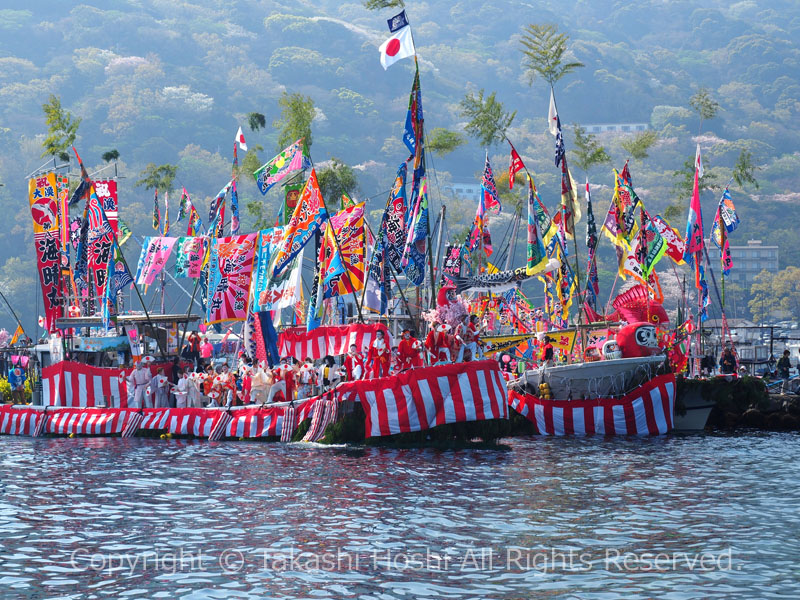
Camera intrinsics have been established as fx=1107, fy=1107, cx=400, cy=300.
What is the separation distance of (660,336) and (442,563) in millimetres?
23301

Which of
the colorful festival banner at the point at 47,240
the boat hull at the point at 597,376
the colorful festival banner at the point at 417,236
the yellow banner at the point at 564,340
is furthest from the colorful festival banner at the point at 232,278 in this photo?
the yellow banner at the point at 564,340

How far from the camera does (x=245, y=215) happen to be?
167m

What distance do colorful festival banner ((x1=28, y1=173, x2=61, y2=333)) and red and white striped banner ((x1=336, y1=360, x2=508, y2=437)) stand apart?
14987mm

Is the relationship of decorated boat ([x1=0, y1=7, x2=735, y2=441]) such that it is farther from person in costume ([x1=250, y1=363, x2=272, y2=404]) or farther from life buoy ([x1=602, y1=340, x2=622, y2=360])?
person in costume ([x1=250, y1=363, x2=272, y2=404])

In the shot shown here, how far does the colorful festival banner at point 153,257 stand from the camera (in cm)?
5169

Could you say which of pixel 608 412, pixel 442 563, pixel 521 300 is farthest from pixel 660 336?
pixel 442 563

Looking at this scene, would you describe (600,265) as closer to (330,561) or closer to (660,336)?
(660,336)

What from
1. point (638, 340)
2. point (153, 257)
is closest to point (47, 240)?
point (153, 257)

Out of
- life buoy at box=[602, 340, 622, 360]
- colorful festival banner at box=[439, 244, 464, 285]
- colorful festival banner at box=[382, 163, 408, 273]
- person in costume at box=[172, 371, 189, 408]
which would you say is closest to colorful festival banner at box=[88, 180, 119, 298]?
person in costume at box=[172, 371, 189, 408]

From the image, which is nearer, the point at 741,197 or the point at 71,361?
the point at 71,361

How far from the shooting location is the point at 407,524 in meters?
23.3

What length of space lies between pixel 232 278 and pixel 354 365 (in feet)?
24.0

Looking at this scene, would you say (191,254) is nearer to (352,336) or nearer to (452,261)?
(452,261)

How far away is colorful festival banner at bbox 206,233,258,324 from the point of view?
41.7 meters
